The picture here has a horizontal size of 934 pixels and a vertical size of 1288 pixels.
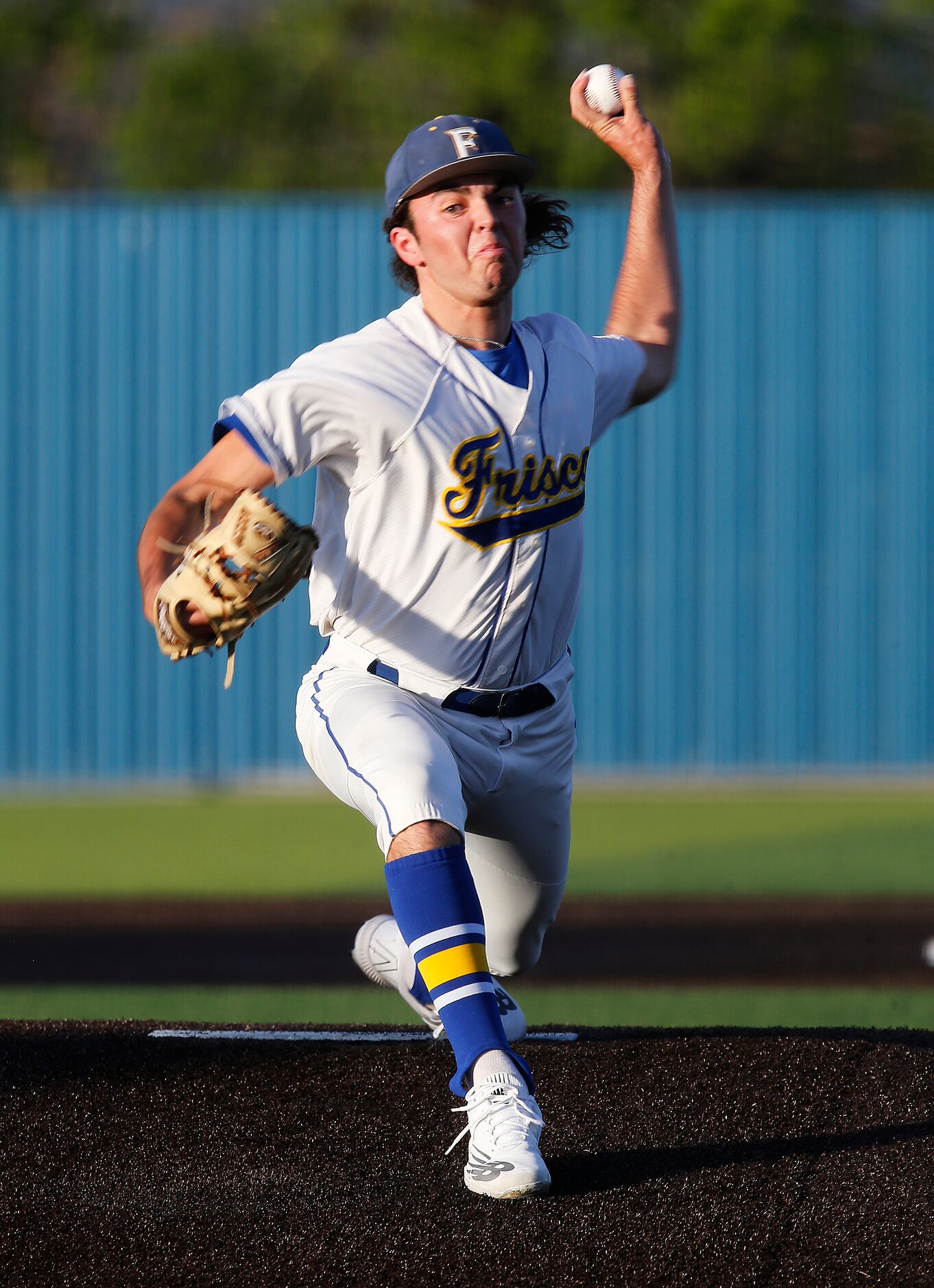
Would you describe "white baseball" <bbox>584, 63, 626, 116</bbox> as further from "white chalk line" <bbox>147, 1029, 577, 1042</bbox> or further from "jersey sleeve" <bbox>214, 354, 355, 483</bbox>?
"white chalk line" <bbox>147, 1029, 577, 1042</bbox>

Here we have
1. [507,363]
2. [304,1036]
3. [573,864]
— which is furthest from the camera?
[573,864]

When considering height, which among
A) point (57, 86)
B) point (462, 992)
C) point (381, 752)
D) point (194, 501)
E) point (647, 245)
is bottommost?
point (462, 992)

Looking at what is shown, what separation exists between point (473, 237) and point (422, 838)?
1.15m

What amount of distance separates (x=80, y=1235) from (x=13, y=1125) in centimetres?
70

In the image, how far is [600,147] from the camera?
690 inches

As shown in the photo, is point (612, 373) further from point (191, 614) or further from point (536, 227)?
point (191, 614)

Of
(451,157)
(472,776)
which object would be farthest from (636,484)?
(472,776)

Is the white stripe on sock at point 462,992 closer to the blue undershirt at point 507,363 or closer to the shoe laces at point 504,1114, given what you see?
the shoe laces at point 504,1114

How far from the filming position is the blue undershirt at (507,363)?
3.16 meters

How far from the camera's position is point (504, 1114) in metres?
2.62

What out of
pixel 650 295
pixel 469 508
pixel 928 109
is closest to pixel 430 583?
pixel 469 508

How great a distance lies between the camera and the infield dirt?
2398mm

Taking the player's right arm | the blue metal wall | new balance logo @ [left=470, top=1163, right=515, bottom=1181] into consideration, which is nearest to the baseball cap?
the player's right arm

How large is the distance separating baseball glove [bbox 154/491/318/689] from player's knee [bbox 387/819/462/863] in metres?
0.42
